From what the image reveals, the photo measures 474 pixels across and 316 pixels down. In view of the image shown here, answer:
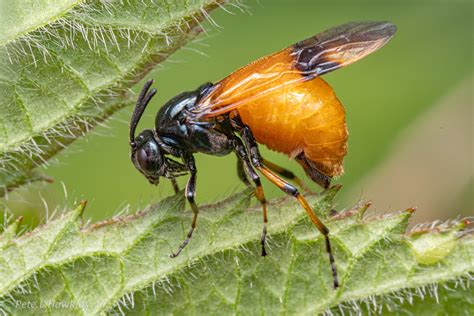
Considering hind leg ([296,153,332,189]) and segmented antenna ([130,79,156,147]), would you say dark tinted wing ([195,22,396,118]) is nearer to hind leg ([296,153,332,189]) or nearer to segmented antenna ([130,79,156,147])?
segmented antenna ([130,79,156,147])

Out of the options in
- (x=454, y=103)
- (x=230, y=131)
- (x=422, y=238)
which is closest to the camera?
(x=422, y=238)

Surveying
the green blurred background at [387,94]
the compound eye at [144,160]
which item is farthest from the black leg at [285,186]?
the green blurred background at [387,94]

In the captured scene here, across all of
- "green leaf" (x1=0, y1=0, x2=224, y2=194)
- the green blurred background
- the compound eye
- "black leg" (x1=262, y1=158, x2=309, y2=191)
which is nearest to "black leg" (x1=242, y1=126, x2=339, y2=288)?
"black leg" (x1=262, y1=158, x2=309, y2=191)

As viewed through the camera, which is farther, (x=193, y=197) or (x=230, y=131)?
(x=230, y=131)

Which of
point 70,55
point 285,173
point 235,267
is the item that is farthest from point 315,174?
point 70,55

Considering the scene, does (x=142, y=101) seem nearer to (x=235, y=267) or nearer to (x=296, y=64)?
(x=296, y=64)

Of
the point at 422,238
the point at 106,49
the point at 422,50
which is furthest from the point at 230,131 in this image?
the point at 422,50

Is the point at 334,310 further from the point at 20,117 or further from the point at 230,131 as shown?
the point at 20,117
